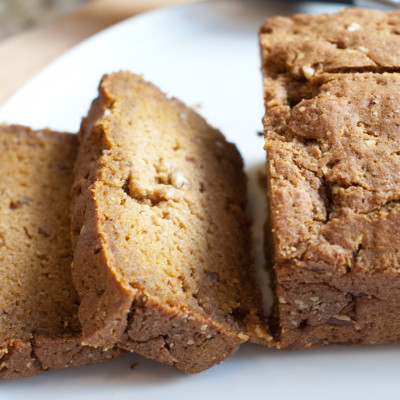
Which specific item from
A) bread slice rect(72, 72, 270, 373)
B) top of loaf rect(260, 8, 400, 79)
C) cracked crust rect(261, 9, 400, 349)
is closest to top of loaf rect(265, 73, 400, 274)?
cracked crust rect(261, 9, 400, 349)

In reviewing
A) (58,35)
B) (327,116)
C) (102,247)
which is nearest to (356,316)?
(327,116)

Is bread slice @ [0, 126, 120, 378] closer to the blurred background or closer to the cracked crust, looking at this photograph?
the cracked crust

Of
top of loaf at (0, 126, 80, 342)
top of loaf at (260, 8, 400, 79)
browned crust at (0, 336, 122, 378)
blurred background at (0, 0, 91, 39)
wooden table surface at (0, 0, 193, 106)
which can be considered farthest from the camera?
blurred background at (0, 0, 91, 39)

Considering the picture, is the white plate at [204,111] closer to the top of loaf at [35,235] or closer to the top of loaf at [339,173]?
the top of loaf at [35,235]

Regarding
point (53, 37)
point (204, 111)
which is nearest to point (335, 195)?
point (204, 111)

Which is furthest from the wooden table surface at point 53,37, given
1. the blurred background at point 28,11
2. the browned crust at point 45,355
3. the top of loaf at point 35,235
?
the browned crust at point 45,355

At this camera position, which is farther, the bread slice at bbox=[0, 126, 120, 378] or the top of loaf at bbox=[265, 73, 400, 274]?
the bread slice at bbox=[0, 126, 120, 378]

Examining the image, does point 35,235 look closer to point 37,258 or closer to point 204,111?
point 37,258
